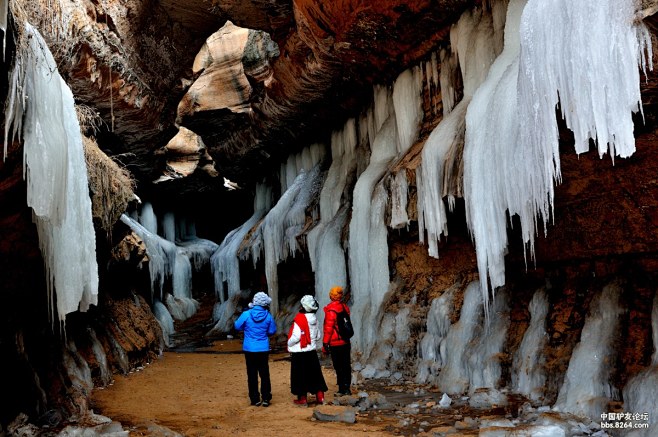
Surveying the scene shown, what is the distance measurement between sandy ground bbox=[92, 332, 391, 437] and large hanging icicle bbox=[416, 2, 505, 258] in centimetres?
285

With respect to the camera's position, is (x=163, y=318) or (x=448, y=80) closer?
(x=448, y=80)

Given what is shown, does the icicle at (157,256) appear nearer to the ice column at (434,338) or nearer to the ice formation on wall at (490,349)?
the ice column at (434,338)

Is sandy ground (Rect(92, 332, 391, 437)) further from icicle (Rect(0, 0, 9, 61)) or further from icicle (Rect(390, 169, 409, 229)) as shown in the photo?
icicle (Rect(0, 0, 9, 61))

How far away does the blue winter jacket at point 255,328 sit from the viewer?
658 cm

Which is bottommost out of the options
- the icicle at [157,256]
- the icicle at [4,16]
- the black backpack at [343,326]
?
the black backpack at [343,326]

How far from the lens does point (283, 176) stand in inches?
709

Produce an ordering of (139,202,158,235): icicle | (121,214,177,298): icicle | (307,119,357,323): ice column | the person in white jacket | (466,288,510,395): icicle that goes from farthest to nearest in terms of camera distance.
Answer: (139,202,158,235): icicle → (121,214,177,298): icicle → (307,119,357,323): ice column → (466,288,510,395): icicle → the person in white jacket

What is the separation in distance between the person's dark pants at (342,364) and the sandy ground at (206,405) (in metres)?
0.25

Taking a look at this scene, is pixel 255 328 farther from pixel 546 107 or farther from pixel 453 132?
pixel 546 107

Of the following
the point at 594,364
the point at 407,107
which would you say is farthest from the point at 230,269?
the point at 594,364

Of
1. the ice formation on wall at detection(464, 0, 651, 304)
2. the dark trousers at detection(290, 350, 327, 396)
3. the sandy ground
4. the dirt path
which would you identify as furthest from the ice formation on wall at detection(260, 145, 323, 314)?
the ice formation on wall at detection(464, 0, 651, 304)

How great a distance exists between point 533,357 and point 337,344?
7.65ft

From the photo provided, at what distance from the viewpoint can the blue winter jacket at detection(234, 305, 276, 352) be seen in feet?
21.6

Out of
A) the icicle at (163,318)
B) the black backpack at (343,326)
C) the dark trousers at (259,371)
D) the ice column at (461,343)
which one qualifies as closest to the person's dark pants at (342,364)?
the black backpack at (343,326)
